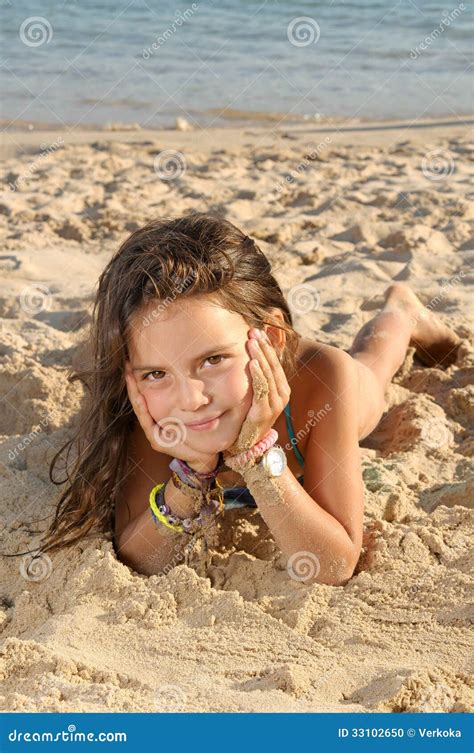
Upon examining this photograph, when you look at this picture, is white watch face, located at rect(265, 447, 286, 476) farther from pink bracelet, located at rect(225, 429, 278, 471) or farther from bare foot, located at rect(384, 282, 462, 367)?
bare foot, located at rect(384, 282, 462, 367)

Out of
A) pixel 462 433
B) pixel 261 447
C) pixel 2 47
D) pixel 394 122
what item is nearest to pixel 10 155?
pixel 394 122

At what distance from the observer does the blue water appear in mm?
8445

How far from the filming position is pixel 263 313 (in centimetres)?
240

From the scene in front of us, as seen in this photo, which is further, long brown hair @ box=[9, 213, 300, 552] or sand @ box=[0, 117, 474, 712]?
long brown hair @ box=[9, 213, 300, 552]

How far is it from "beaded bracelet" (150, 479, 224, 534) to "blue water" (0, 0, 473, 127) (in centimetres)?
628

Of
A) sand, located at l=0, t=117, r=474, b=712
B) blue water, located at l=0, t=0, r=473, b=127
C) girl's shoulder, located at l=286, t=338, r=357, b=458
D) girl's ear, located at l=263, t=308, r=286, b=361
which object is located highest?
blue water, located at l=0, t=0, r=473, b=127

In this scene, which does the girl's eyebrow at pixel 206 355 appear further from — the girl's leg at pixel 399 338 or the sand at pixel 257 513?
the girl's leg at pixel 399 338

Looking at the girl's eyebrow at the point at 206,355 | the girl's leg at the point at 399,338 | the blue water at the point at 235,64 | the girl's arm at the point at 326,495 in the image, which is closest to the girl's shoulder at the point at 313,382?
the girl's arm at the point at 326,495

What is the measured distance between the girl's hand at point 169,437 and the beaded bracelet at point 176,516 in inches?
5.5

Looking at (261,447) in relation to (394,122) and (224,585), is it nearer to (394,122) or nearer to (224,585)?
(224,585)

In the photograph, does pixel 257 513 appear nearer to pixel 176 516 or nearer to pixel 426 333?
pixel 176 516

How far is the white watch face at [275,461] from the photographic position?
224 centimetres

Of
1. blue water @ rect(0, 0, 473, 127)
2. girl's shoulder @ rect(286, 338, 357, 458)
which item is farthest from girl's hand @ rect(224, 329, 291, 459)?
blue water @ rect(0, 0, 473, 127)
